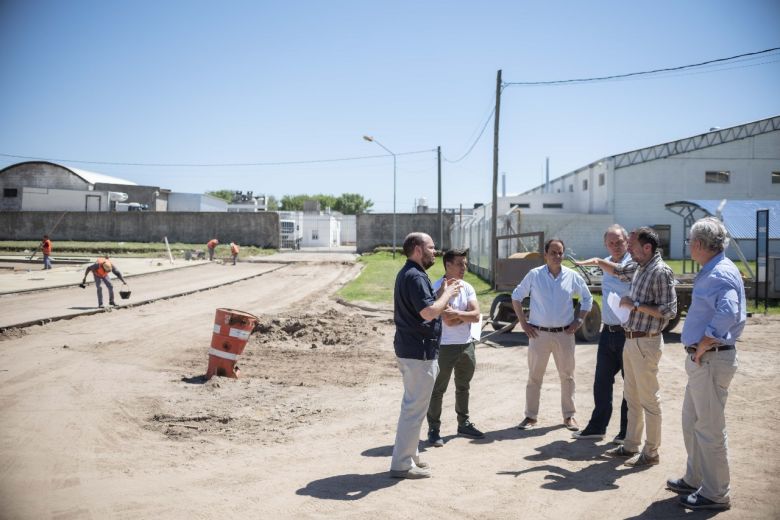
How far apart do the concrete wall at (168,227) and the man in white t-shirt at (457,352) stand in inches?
2146

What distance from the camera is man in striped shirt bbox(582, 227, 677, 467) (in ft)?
18.9

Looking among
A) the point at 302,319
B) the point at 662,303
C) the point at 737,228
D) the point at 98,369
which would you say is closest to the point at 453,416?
the point at 662,303

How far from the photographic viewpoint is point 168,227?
60.6m

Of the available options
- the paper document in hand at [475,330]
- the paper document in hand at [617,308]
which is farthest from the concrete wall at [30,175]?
the paper document in hand at [617,308]

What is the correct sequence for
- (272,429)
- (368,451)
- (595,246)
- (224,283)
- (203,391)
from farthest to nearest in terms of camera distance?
(595,246), (224,283), (203,391), (272,429), (368,451)

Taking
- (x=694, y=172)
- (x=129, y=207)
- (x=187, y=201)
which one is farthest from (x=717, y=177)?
(x=187, y=201)

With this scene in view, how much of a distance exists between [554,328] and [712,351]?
256 centimetres

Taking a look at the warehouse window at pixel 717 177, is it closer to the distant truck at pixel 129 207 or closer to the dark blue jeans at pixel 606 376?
the dark blue jeans at pixel 606 376

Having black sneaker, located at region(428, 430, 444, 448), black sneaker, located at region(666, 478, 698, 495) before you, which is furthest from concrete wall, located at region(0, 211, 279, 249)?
black sneaker, located at region(666, 478, 698, 495)

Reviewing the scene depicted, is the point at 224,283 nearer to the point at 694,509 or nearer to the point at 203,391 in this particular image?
the point at 203,391

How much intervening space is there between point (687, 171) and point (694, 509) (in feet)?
148

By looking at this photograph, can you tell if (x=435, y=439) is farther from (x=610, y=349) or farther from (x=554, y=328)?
(x=610, y=349)

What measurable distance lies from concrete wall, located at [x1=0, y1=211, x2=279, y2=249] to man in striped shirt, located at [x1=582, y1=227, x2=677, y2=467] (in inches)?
2196

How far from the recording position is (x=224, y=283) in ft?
91.6
